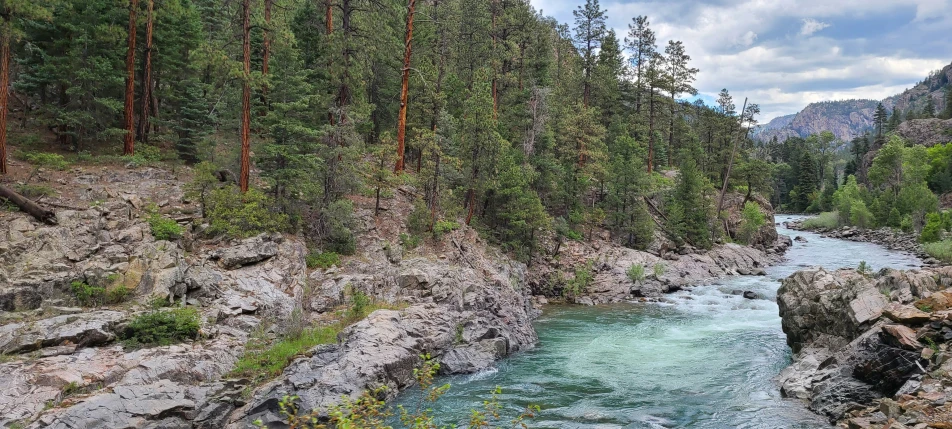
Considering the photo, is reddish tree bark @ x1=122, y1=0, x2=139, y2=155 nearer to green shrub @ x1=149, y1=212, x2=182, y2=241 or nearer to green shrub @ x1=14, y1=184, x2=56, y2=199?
green shrub @ x1=14, y1=184, x2=56, y2=199

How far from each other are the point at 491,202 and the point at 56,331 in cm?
2054

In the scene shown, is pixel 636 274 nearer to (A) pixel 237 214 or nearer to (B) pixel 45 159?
(A) pixel 237 214

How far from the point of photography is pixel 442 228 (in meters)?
23.3

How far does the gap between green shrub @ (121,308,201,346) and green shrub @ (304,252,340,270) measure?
555cm

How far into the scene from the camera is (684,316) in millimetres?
23109

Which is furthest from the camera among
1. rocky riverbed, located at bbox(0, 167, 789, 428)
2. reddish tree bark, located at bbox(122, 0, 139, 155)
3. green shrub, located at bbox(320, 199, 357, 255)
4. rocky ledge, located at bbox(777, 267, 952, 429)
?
reddish tree bark, located at bbox(122, 0, 139, 155)

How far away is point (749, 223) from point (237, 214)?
41.4 meters

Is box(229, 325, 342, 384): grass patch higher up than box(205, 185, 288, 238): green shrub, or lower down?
lower down

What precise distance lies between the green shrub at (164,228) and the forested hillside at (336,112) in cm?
161

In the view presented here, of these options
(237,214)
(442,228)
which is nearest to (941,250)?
(442,228)

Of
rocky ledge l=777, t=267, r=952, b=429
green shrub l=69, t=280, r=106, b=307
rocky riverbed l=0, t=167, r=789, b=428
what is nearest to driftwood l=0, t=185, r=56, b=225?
rocky riverbed l=0, t=167, r=789, b=428

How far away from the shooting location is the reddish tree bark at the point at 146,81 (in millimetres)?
20422

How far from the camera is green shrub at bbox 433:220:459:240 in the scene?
2317 centimetres

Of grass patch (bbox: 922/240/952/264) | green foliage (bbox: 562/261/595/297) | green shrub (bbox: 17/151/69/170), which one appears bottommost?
green foliage (bbox: 562/261/595/297)
